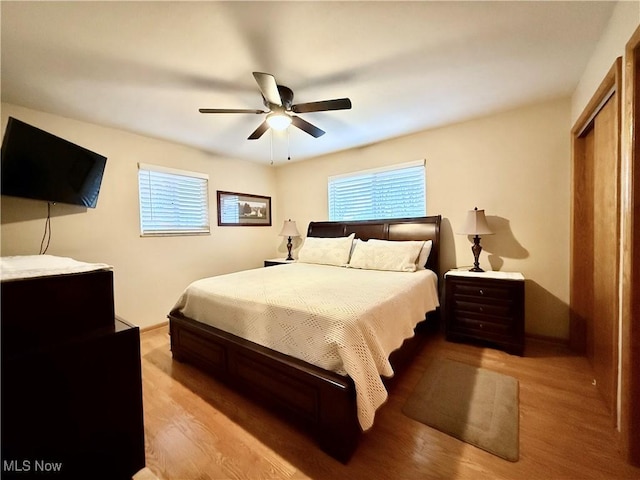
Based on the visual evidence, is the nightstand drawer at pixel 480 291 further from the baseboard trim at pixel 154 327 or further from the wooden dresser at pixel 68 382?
the baseboard trim at pixel 154 327

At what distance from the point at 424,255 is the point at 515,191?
1.16m

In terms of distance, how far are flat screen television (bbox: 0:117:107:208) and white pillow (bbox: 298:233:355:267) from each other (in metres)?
2.49

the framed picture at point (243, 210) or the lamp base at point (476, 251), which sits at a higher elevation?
the framed picture at point (243, 210)

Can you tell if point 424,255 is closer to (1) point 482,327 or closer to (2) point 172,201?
(1) point 482,327

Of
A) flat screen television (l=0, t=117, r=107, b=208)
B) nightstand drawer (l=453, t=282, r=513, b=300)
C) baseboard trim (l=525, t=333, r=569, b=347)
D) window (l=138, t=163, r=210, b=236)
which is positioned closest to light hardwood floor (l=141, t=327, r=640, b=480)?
baseboard trim (l=525, t=333, r=569, b=347)

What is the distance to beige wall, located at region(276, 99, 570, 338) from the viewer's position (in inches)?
97.6

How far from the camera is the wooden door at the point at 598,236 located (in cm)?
147

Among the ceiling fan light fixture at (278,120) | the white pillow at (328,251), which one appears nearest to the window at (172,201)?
the white pillow at (328,251)

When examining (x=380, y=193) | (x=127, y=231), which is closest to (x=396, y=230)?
(x=380, y=193)

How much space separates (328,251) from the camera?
340 cm

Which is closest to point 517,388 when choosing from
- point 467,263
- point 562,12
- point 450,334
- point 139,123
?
point 450,334

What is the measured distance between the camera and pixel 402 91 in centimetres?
225

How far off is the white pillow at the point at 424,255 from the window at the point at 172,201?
307 centimetres

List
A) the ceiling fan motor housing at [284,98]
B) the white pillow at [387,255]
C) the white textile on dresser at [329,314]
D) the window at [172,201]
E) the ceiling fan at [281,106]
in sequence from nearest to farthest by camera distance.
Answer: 1. the white textile on dresser at [329,314]
2. the ceiling fan at [281,106]
3. the ceiling fan motor housing at [284,98]
4. the white pillow at [387,255]
5. the window at [172,201]
